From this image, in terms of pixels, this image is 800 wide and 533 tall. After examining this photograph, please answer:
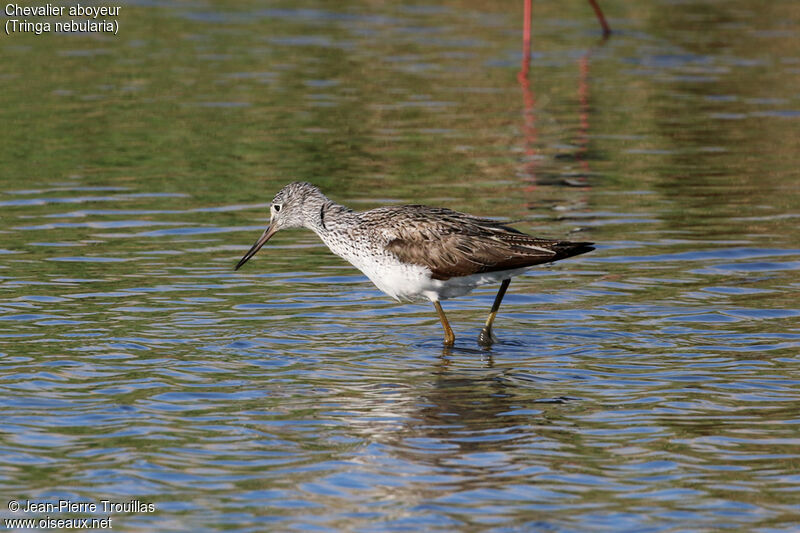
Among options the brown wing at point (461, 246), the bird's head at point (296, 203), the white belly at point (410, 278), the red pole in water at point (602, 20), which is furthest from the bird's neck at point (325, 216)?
the red pole in water at point (602, 20)

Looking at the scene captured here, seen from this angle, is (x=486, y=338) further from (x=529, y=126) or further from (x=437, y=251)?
(x=529, y=126)

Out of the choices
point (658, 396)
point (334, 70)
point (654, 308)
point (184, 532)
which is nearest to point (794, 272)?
point (654, 308)

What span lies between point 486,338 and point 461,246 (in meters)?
0.94

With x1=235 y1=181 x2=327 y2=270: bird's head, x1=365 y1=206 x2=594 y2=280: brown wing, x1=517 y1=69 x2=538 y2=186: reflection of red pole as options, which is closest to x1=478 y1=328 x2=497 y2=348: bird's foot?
x1=365 y1=206 x2=594 y2=280: brown wing

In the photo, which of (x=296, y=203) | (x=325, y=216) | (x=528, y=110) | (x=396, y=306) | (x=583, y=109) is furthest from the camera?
(x=583, y=109)

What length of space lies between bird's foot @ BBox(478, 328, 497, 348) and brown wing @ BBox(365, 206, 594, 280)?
670mm

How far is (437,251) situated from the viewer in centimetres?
1227

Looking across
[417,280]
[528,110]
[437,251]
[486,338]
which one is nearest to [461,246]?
[437,251]

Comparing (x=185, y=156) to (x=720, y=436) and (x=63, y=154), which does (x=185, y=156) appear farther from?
(x=720, y=436)

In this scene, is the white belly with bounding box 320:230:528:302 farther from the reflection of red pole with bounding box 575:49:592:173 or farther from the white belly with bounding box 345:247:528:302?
the reflection of red pole with bounding box 575:49:592:173

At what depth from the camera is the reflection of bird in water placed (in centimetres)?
1220

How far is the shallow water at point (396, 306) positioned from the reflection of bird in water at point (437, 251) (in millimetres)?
596

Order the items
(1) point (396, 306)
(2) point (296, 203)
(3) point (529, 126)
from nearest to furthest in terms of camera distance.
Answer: (2) point (296, 203), (1) point (396, 306), (3) point (529, 126)

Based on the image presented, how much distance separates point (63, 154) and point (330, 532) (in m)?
14.0
